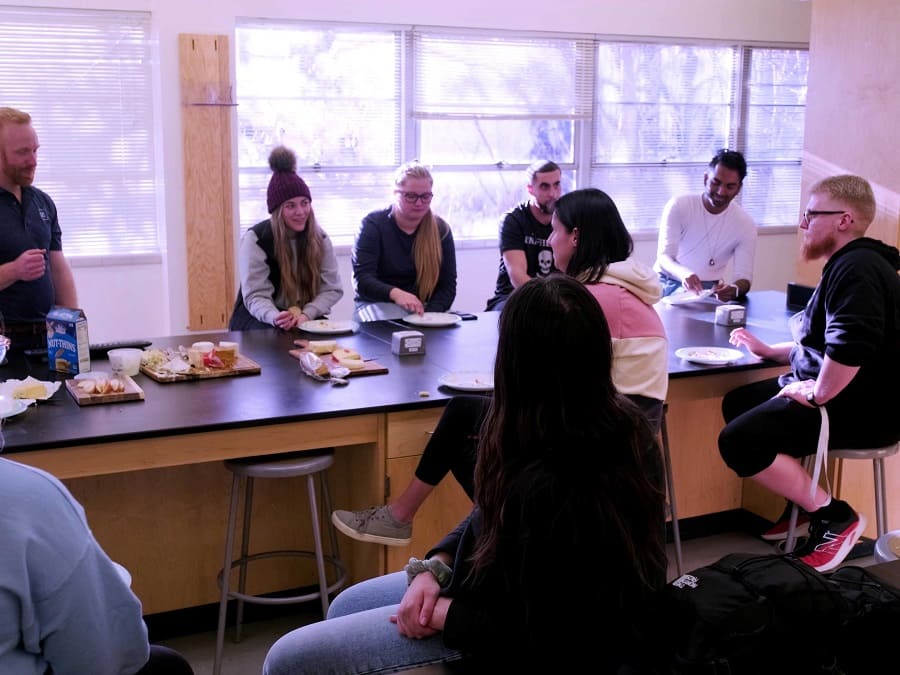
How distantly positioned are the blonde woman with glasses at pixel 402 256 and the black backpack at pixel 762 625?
9.84 ft

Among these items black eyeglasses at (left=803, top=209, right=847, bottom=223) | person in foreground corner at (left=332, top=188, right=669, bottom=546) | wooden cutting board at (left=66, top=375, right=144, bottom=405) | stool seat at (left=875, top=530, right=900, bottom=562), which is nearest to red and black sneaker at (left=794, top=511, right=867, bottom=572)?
person in foreground corner at (left=332, top=188, right=669, bottom=546)

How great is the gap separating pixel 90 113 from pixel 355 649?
4.27m

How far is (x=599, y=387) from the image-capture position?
157 cm

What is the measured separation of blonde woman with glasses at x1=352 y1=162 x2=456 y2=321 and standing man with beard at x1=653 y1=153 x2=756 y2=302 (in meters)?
1.16

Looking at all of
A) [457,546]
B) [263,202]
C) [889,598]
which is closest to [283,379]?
[457,546]

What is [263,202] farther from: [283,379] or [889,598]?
[889,598]

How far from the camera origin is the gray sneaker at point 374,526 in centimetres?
274

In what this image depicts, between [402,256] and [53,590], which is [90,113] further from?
[53,590]

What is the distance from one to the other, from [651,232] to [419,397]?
14.7 ft

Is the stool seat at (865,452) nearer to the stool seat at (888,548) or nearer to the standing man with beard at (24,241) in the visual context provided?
the stool seat at (888,548)

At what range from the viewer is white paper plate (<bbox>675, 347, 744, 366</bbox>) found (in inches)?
130

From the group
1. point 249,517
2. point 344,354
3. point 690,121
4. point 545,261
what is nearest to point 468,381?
point 344,354

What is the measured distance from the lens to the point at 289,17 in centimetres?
552

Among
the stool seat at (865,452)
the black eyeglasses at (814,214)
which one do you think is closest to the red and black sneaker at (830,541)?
the stool seat at (865,452)
